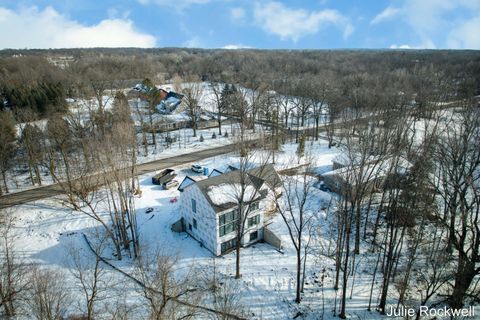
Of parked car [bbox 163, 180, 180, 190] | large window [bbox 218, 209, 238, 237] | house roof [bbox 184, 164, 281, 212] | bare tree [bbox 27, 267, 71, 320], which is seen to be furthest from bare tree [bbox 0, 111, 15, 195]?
large window [bbox 218, 209, 238, 237]

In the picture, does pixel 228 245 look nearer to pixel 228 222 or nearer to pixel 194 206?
pixel 228 222

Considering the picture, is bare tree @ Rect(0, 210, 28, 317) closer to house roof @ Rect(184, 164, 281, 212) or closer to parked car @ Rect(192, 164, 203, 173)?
house roof @ Rect(184, 164, 281, 212)

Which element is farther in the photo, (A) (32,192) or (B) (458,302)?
(A) (32,192)

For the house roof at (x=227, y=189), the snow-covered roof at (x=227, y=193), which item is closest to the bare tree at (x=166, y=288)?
the house roof at (x=227, y=189)

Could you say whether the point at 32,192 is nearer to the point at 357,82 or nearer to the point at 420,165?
the point at 420,165

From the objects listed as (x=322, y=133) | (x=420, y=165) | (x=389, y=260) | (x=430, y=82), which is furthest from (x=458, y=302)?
(x=430, y=82)

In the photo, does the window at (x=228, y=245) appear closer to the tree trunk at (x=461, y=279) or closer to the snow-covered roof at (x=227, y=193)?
the snow-covered roof at (x=227, y=193)
